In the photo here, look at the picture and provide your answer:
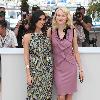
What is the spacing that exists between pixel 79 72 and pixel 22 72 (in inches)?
28.1

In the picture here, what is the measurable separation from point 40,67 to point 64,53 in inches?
11.8

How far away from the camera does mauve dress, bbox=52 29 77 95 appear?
12.4 feet

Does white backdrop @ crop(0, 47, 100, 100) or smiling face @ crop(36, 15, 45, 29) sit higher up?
smiling face @ crop(36, 15, 45, 29)

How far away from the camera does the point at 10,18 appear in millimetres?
8555

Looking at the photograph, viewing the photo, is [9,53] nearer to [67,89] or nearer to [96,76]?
[67,89]

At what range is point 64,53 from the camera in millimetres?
3775

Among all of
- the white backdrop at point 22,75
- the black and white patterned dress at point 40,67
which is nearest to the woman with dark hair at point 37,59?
the black and white patterned dress at point 40,67

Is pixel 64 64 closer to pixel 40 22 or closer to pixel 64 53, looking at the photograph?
pixel 64 53

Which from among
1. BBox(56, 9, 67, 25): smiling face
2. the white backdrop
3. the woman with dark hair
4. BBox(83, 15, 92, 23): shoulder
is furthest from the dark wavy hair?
BBox(83, 15, 92, 23): shoulder

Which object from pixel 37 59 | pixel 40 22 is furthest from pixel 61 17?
pixel 37 59

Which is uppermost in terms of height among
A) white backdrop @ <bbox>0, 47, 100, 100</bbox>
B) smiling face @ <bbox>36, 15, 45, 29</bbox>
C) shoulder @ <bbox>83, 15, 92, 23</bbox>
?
smiling face @ <bbox>36, 15, 45, 29</bbox>

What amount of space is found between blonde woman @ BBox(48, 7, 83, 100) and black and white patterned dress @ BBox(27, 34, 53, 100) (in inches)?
3.7

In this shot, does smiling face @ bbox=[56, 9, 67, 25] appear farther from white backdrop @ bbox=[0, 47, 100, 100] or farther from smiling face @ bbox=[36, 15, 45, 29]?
white backdrop @ bbox=[0, 47, 100, 100]

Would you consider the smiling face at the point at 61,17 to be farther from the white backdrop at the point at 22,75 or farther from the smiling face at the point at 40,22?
the white backdrop at the point at 22,75
